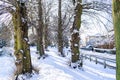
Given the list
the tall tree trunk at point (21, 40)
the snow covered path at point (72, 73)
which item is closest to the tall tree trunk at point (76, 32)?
the snow covered path at point (72, 73)

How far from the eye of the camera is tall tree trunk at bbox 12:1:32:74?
56.1ft

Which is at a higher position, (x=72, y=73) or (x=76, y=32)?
(x=76, y=32)

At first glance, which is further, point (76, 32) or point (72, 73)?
point (76, 32)

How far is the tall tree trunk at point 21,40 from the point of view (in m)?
17.1

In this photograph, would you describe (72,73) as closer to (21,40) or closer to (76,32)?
(76,32)

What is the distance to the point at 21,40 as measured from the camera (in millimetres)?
17500

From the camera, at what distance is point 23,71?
17641mm

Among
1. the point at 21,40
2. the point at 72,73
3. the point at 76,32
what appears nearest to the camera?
the point at 21,40

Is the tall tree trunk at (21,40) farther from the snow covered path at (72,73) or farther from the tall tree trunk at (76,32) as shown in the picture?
the tall tree trunk at (76,32)

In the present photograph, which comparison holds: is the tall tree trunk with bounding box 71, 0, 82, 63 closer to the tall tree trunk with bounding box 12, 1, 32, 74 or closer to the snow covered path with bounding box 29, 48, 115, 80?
the snow covered path with bounding box 29, 48, 115, 80

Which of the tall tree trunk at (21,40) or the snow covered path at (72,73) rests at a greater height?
the tall tree trunk at (21,40)

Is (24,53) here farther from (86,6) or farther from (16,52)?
(86,6)

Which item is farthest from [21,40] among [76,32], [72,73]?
[76,32]

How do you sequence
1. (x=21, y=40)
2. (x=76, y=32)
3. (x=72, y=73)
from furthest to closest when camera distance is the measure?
(x=76, y=32), (x=72, y=73), (x=21, y=40)
